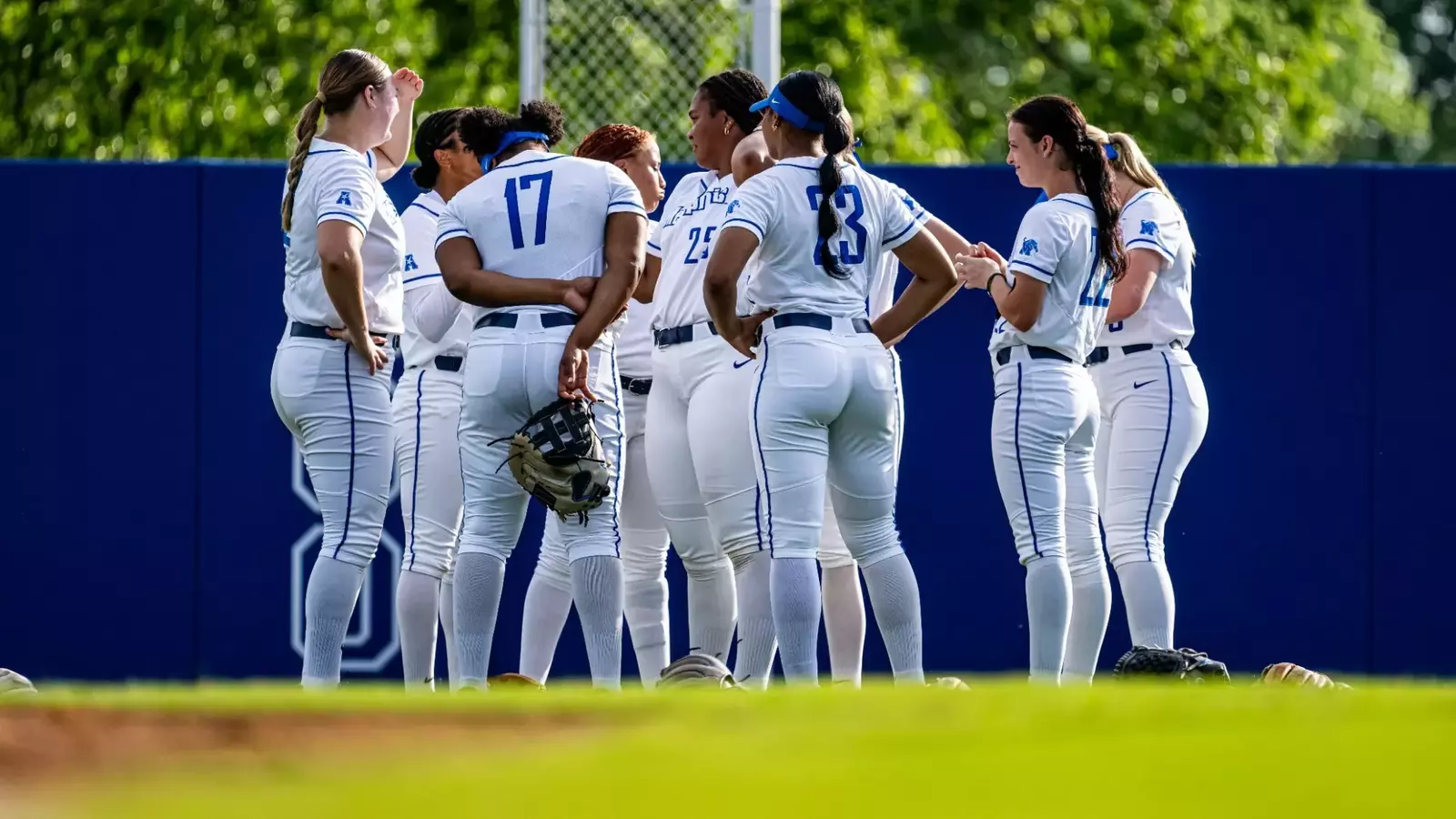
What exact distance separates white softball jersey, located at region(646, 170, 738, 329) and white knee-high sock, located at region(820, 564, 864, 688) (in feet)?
3.12

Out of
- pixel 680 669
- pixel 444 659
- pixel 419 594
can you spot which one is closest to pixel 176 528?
pixel 444 659

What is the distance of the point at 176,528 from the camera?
769cm

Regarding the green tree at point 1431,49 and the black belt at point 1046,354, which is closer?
the black belt at point 1046,354

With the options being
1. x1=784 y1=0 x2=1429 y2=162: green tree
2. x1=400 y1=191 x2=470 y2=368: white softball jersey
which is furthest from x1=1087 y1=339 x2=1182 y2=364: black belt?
x1=784 y1=0 x2=1429 y2=162: green tree

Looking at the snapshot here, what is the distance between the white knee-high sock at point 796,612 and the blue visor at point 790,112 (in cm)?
119

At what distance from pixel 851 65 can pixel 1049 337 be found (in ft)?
39.5

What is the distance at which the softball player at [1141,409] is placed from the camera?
19.9 ft

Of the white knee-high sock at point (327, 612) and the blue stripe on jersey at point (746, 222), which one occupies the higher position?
the blue stripe on jersey at point (746, 222)

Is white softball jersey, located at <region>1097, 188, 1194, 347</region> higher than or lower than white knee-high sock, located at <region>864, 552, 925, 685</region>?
higher

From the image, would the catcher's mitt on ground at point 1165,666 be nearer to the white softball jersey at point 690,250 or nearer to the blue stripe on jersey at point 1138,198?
the blue stripe on jersey at point 1138,198

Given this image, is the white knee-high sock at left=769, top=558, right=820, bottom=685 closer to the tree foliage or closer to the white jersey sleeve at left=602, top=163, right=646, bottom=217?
the white jersey sleeve at left=602, top=163, right=646, bottom=217

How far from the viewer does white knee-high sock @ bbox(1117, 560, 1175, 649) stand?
6.06m

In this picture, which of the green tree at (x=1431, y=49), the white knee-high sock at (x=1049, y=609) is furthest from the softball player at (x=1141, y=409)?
the green tree at (x=1431, y=49)

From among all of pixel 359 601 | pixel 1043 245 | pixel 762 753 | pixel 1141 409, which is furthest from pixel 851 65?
pixel 762 753
